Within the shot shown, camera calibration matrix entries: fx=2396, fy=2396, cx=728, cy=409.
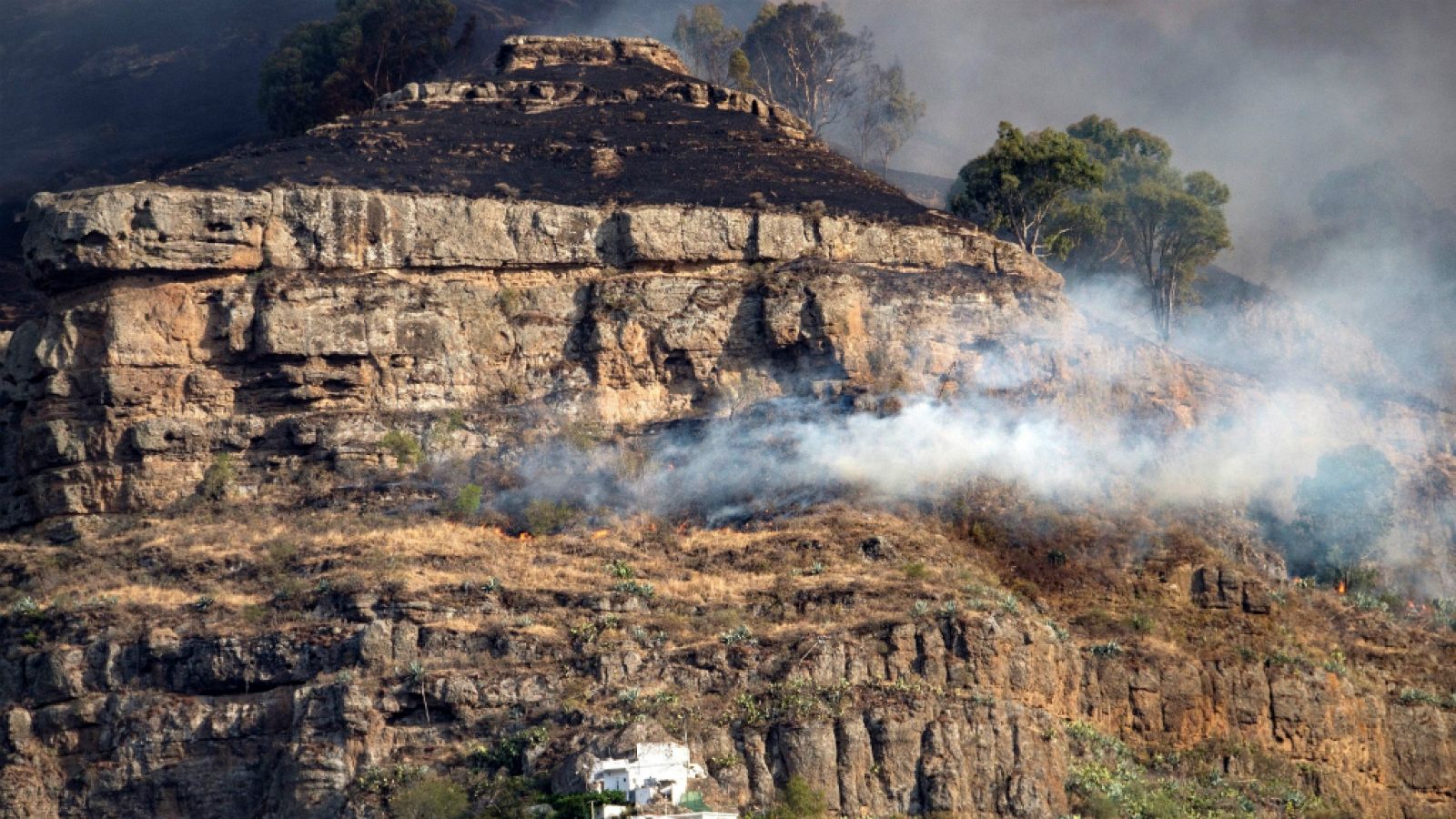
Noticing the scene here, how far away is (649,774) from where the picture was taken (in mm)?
42156

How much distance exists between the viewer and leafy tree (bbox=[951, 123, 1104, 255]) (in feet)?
234

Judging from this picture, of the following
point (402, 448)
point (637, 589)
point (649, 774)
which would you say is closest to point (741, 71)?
point (402, 448)

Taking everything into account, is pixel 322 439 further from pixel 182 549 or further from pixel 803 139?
pixel 803 139

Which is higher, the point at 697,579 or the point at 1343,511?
the point at 1343,511

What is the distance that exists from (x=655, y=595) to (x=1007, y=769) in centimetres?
846

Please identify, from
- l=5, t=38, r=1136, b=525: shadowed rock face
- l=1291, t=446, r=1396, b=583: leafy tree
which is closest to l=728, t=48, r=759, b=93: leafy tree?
l=5, t=38, r=1136, b=525: shadowed rock face

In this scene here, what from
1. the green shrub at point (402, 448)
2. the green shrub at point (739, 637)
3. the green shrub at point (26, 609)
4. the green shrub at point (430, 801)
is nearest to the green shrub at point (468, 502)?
the green shrub at point (402, 448)

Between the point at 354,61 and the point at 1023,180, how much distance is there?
2343 centimetres

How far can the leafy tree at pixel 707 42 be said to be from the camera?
299 ft

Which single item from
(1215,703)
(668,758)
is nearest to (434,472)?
(668,758)

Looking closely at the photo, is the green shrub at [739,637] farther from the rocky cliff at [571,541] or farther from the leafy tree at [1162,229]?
the leafy tree at [1162,229]

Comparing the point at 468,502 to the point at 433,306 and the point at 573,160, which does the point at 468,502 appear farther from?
the point at 573,160

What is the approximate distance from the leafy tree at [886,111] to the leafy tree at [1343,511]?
35.0 meters

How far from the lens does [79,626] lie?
4847 centimetres
